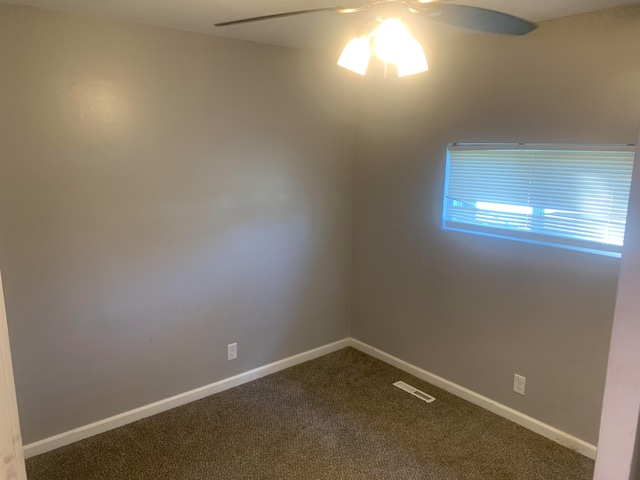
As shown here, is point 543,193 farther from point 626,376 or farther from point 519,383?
point 626,376

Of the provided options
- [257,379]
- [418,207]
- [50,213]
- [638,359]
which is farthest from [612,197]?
[50,213]

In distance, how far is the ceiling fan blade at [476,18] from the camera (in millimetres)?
1462

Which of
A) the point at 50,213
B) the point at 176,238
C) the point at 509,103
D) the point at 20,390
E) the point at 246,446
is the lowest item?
the point at 246,446

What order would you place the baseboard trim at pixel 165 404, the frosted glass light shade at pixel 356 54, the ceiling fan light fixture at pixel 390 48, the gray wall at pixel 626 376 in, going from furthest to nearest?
the baseboard trim at pixel 165 404 → the frosted glass light shade at pixel 356 54 → the ceiling fan light fixture at pixel 390 48 → the gray wall at pixel 626 376

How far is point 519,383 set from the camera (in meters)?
2.72

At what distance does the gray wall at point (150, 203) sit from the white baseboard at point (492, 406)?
72 cm

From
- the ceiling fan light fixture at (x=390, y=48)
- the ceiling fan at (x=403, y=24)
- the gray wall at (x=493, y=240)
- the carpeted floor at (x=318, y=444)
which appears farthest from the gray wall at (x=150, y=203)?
the ceiling fan light fixture at (x=390, y=48)

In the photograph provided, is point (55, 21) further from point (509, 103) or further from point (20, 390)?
point (509, 103)

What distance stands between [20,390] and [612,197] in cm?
315

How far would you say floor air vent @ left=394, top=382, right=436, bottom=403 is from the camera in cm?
302

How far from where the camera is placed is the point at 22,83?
215cm

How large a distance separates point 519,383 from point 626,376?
199 centimetres

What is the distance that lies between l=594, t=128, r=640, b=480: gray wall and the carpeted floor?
5.07 feet

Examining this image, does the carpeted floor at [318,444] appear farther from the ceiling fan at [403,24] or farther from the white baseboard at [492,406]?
the ceiling fan at [403,24]
